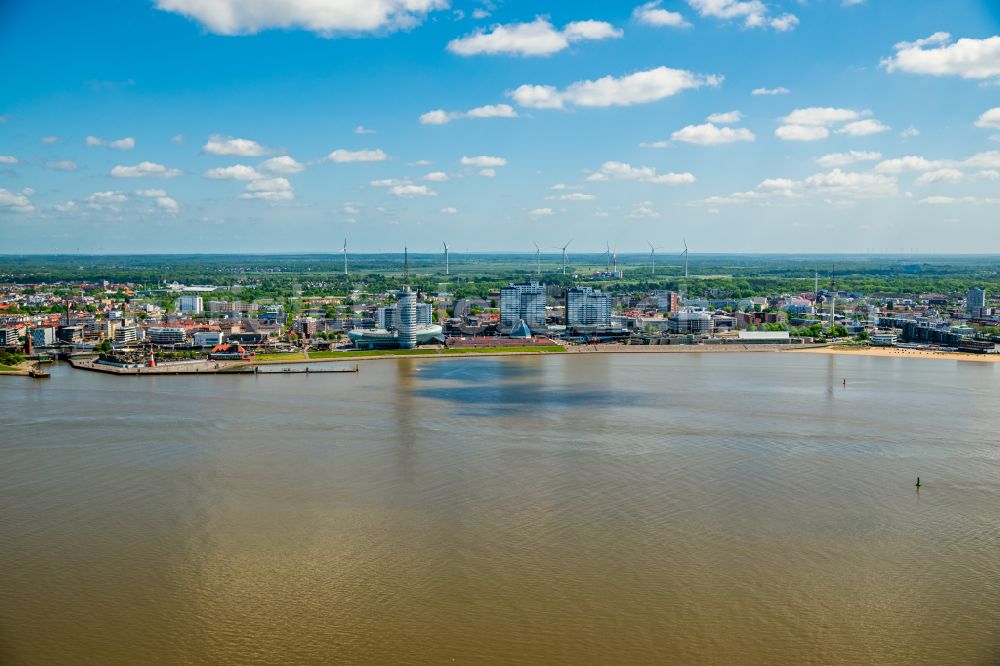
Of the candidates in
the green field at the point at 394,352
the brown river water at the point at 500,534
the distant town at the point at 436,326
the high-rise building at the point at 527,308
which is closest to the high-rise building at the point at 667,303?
the distant town at the point at 436,326

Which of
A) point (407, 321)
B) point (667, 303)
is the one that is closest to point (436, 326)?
point (407, 321)

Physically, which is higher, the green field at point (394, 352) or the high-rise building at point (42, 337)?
the high-rise building at point (42, 337)

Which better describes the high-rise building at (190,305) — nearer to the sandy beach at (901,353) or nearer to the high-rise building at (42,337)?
the high-rise building at (42,337)

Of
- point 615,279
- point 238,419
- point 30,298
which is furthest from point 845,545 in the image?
point 615,279

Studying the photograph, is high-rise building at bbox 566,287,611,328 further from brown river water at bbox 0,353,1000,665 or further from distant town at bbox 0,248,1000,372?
brown river water at bbox 0,353,1000,665

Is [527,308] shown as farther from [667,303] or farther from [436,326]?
[667,303]
